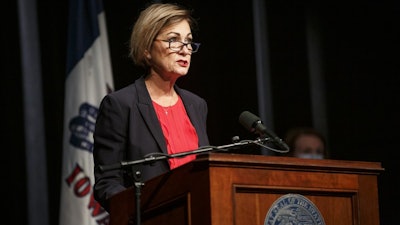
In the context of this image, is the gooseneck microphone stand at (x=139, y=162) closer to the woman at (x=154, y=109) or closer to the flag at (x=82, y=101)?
the woman at (x=154, y=109)

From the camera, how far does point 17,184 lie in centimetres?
496

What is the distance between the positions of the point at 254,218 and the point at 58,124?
319 cm

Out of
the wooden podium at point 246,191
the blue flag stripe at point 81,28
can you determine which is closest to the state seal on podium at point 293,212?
the wooden podium at point 246,191

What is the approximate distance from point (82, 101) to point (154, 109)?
2.01 metres

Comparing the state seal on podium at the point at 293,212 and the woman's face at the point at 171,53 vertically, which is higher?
the woman's face at the point at 171,53

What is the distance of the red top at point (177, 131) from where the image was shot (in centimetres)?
294

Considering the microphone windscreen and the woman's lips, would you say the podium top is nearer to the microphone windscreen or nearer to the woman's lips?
the microphone windscreen

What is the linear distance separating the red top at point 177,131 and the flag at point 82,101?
1.80 meters

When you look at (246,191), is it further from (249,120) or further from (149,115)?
(149,115)

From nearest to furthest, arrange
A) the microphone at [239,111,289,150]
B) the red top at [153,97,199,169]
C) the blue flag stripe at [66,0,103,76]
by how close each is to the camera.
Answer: the microphone at [239,111,289,150] → the red top at [153,97,199,169] → the blue flag stripe at [66,0,103,76]

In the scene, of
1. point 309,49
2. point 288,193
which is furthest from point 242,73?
point 288,193

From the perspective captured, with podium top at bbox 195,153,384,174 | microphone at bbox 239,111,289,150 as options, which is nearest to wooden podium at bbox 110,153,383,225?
podium top at bbox 195,153,384,174

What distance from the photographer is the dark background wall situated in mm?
5066

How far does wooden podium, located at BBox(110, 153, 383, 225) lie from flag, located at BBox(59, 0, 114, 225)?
7.20 feet
